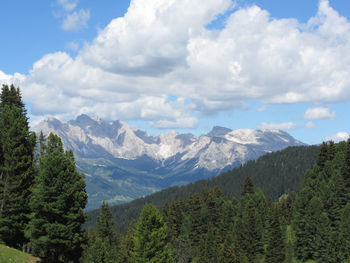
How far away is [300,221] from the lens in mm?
96938

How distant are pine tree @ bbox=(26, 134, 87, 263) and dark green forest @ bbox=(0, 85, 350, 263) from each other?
0.37 ft

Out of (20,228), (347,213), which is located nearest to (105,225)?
(20,228)

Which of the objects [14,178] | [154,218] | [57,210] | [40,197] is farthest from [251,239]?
[40,197]

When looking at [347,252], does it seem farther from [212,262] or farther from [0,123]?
[0,123]

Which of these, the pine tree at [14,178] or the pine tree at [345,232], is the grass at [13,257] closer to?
the pine tree at [14,178]

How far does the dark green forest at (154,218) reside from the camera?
42562mm

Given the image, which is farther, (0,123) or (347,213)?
(347,213)

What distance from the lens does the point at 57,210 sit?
4109 cm

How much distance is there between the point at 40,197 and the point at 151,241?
2064cm

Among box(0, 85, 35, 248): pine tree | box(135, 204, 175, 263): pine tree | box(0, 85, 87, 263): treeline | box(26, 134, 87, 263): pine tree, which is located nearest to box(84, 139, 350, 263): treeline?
box(135, 204, 175, 263): pine tree

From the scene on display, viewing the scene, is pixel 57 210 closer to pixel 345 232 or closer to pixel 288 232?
pixel 345 232

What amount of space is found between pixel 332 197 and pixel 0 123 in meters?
80.1

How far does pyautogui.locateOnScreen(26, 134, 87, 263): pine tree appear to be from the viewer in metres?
40.9

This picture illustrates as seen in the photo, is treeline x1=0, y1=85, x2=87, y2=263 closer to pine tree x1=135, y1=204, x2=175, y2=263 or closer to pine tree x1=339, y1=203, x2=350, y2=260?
pine tree x1=135, y1=204, x2=175, y2=263
